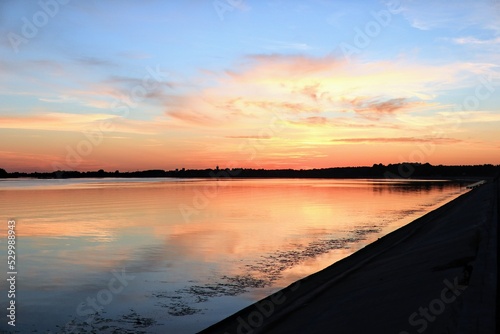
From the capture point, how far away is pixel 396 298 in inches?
399

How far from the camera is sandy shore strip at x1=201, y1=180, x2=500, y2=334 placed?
305 inches

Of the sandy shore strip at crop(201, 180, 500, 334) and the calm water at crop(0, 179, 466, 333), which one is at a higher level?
the sandy shore strip at crop(201, 180, 500, 334)

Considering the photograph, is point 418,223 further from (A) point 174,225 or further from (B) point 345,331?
(B) point 345,331

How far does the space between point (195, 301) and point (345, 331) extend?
5.67 metres

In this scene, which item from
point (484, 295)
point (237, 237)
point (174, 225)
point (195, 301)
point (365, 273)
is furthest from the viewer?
point (174, 225)

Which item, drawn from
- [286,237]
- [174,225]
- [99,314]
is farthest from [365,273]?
[174,225]

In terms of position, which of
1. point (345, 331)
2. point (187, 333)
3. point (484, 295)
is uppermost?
point (484, 295)

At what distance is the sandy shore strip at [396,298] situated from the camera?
7759 millimetres

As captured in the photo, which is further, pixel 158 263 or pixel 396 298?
pixel 158 263

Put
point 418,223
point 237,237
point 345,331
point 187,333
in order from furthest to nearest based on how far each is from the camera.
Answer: point 418,223, point 237,237, point 187,333, point 345,331

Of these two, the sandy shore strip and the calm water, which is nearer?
the sandy shore strip

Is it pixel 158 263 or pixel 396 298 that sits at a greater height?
pixel 396 298

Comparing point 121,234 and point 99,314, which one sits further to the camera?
point 121,234

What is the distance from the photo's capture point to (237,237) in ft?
83.3
